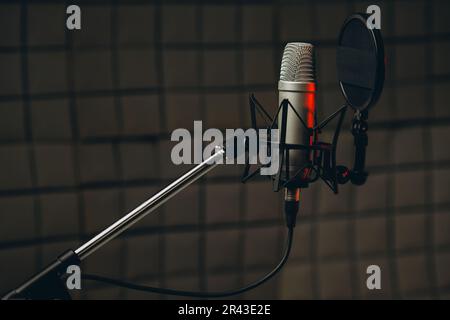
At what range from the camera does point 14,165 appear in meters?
1.38

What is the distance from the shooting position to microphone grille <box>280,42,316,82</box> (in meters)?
0.94

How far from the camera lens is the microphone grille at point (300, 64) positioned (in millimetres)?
936

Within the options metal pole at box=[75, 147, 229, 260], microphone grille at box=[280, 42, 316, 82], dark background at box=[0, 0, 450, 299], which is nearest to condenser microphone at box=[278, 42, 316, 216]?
microphone grille at box=[280, 42, 316, 82]

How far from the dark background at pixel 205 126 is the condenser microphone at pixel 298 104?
1.81 feet

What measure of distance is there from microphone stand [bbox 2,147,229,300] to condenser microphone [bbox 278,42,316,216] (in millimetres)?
133

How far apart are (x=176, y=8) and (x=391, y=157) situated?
0.72 m

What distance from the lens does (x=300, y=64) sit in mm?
937

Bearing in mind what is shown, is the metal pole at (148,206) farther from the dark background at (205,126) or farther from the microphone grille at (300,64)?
the dark background at (205,126)

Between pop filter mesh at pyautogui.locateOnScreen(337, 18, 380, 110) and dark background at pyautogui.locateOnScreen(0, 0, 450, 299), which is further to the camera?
dark background at pyautogui.locateOnScreen(0, 0, 450, 299)

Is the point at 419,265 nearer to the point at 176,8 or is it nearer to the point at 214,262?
the point at 214,262

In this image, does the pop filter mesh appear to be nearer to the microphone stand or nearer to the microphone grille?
the microphone grille

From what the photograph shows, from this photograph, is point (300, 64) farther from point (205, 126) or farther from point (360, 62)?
point (205, 126)
